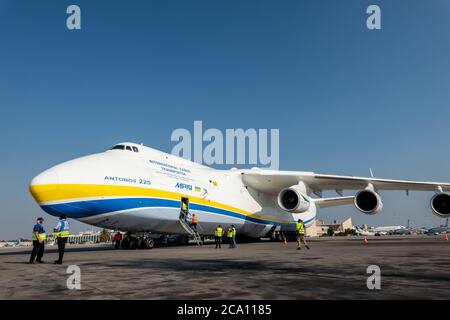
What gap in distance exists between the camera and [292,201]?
22.2 meters

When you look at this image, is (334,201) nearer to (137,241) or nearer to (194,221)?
(194,221)

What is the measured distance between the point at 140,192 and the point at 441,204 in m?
16.0

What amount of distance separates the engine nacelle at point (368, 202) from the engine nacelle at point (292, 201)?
9.09ft

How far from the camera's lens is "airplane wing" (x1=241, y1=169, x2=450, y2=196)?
73.0 ft

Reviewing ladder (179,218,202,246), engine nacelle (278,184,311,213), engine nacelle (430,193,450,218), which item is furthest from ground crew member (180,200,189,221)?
engine nacelle (430,193,450,218)

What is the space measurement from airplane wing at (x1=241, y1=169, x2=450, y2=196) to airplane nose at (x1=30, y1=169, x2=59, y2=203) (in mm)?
12948

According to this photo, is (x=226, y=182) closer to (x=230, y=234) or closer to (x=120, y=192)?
(x=230, y=234)

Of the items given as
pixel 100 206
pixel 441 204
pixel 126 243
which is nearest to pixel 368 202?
pixel 441 204

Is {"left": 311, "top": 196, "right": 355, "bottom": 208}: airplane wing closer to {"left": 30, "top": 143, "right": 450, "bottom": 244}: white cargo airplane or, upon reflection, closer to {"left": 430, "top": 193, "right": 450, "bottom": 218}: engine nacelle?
{"left": 30, "top": 143, "right": 450, "bottom": 244}: white cargo airplane

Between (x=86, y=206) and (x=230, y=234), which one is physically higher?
(x=86, y=206)

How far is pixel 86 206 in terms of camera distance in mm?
Answer: 14484

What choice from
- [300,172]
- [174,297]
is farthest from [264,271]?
[300,172]

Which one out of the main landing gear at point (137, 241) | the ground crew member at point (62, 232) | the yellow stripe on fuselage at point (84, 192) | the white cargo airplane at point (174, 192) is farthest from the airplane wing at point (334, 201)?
the ground crew member at point (62, 232)
